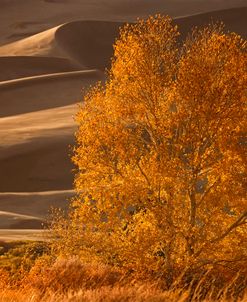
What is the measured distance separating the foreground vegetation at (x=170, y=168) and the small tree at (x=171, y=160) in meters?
0.03

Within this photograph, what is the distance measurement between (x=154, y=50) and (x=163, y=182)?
171 inches

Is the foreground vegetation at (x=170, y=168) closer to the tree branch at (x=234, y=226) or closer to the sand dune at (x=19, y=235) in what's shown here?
the tree branch at (x=234, y=226)

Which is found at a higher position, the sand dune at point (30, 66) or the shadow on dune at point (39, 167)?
the sand dune at point (30, 66)

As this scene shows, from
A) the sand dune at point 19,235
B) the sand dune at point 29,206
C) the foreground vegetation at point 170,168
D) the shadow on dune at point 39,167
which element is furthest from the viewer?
the shadow on dune at point 39,167

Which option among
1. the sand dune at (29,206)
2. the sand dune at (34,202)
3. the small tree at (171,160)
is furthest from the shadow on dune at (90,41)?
the small tree at (171,160)

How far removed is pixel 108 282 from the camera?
21031 mm

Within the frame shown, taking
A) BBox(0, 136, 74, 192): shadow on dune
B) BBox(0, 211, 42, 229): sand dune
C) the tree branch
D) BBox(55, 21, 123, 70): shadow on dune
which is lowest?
BBox(0, 211, 42, 229): sand dune

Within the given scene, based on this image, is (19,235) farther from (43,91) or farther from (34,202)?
(43,91)

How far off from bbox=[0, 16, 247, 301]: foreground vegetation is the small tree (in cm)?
3

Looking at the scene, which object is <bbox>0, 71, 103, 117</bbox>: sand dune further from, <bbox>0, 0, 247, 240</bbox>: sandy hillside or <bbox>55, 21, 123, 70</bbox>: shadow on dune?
<bbox>55, 21, 123, 70</bbox>: shadow on dune

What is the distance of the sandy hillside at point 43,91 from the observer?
196 ft

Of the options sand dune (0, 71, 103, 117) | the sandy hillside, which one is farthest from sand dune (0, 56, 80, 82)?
sand dune (0, 71, 103, 117)

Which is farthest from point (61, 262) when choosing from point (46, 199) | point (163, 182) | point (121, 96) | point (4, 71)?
point (4, 71)

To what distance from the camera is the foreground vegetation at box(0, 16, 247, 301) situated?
24531mm
